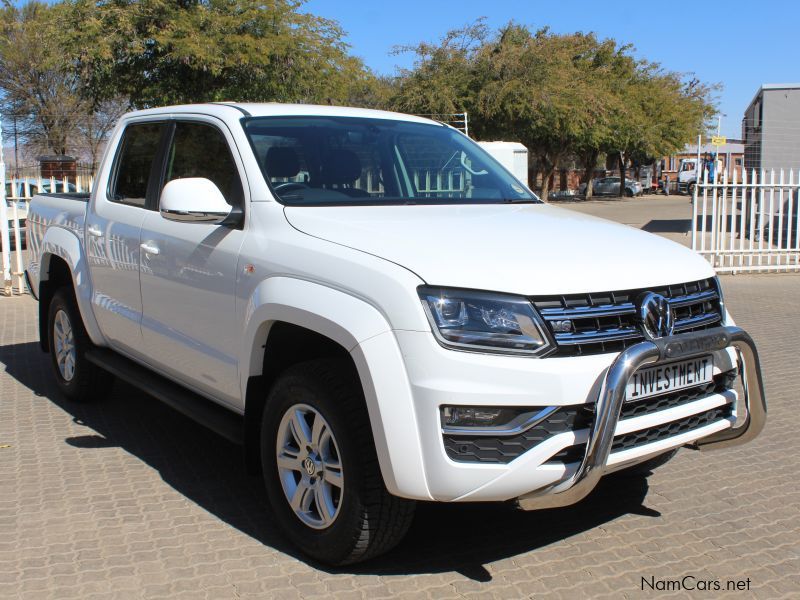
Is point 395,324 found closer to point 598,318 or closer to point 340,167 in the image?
point 598,318

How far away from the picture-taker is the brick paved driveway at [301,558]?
3408mm

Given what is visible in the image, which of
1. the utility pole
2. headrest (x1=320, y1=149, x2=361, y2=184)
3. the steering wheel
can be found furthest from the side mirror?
the utility pole

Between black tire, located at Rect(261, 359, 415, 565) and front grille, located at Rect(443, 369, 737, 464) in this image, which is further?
black tire, located at Rect(261, 359, 415, 565)

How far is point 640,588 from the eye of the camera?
338 centimetres

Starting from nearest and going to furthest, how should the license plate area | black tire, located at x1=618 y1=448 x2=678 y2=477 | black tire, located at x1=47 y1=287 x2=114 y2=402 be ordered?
1. the license plate area
2. black tire, located at x1=618 y1=448 x2=678 y2=477
3. black tire, located at x1=47 y1=287 x2=114 y2=402

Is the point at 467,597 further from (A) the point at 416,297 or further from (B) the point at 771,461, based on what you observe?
(B) the point at 771,461

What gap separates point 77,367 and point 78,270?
735 mm

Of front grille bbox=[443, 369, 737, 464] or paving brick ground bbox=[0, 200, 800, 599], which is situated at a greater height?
front grille bbox=[443, 369, 737, 464]

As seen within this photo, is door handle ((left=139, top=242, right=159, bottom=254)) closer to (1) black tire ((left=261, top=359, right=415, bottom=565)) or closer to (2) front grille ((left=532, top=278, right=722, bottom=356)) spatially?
(1) black tire ((left=261, top=359, right=415, bottom=565))

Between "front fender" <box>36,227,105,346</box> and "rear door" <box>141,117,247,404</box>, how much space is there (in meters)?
0.93

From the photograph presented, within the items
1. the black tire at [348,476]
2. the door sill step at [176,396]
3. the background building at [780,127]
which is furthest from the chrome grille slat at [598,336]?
the background building at [780,127]

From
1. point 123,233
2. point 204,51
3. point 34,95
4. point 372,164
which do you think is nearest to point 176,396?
point 123,233

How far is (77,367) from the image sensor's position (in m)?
5.83

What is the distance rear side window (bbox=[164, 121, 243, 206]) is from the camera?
13.4 feet
